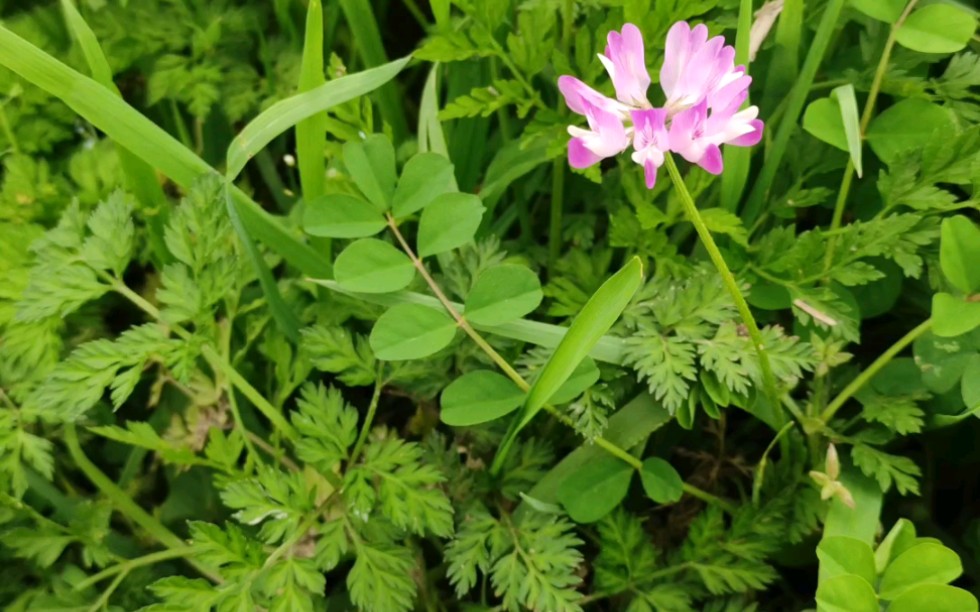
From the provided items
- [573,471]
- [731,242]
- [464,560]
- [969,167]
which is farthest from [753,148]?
[464,560]

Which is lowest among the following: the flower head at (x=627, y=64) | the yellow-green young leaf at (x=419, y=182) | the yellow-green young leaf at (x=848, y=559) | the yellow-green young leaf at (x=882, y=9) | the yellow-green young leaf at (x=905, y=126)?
the yellow-green young leaf at (x=848, y=559)

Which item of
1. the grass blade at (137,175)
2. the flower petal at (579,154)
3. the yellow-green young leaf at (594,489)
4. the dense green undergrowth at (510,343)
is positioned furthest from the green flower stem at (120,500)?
the flower petal at (579,154)

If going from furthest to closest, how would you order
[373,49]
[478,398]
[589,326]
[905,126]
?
[373,49] → [905,126] → [478,398] → [589,326]

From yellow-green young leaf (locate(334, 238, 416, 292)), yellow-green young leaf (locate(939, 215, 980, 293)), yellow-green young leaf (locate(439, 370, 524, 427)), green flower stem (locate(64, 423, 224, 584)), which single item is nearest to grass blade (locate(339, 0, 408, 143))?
yellow-green young leaf (locate(334, 238, 416, 292))

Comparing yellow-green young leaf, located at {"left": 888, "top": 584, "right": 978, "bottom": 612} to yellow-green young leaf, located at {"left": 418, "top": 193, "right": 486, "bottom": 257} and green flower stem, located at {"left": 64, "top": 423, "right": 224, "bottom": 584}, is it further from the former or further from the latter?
green flower stem, located at {"left": 64, "top": 423, "right": 224, "bottom": 584}

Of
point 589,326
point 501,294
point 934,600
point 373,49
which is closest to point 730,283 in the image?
point 589,326

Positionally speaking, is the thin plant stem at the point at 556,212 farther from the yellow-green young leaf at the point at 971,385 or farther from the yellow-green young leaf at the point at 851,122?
the yellow-green young leaf at the point at 971,385

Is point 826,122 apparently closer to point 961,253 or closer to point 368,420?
point 961,253
